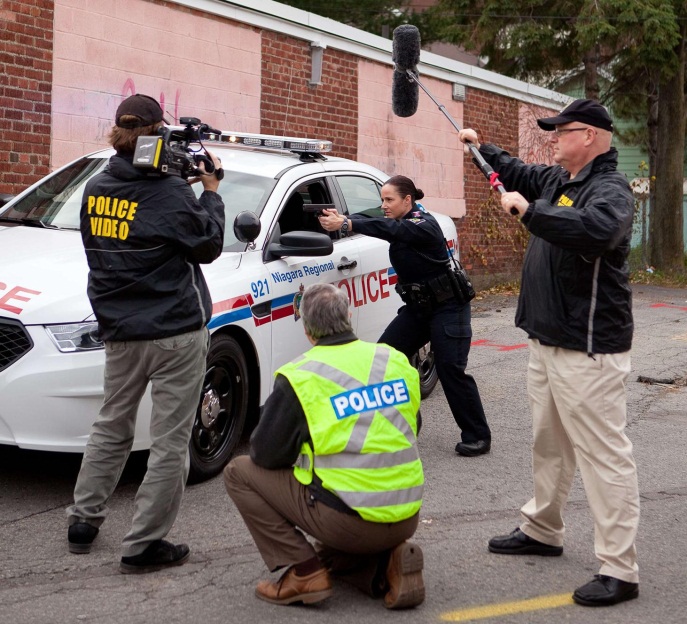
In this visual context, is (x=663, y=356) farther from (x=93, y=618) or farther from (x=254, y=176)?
(x=93, y=618)

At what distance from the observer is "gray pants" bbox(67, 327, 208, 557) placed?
468cm

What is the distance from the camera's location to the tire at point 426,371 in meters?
8.34

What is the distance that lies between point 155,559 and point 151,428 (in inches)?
22.2

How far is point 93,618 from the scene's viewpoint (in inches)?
163

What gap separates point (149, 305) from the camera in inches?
185

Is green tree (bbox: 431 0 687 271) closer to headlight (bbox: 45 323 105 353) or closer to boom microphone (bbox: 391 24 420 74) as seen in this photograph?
boom microphone (bbox: 391 24 420 74)

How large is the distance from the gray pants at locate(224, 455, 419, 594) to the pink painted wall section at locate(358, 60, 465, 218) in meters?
10.6

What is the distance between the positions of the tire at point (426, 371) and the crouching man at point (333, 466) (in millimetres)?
4049

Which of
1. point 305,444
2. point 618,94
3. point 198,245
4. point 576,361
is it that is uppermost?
point 618,94

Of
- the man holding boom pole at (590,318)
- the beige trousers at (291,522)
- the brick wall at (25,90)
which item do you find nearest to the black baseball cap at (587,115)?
the man holding boom pole at (590,318)

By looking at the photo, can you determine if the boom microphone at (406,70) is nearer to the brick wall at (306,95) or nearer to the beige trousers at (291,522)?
the beige trousers at (291,522)

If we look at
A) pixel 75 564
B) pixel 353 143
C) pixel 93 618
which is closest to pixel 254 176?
pixel 75 564

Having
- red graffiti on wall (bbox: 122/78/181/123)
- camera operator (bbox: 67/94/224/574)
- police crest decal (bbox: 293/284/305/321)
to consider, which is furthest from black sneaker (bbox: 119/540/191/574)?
red graffiti on wall (bbox: 122/78/181/123)

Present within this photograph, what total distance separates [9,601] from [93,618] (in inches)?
16.1
